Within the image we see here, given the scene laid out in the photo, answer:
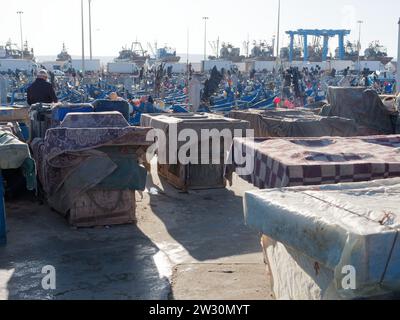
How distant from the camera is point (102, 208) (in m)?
6.64

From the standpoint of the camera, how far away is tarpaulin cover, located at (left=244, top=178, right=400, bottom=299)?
2.51m

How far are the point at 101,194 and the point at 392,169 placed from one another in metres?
3.59

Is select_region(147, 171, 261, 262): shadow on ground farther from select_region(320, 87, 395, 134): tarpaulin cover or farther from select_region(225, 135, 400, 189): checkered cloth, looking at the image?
select_region(320, 87, 395, 134): tarpaulin cover

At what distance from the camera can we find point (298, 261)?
348 cm

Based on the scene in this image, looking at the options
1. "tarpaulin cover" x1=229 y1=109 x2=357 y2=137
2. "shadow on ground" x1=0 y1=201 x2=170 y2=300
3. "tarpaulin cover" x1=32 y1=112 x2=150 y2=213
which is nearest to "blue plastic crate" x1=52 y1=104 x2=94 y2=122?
"tarpaulin cover" x1=32 y1=112 x2=150 y2=213

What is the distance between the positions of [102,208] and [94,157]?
0.67 m

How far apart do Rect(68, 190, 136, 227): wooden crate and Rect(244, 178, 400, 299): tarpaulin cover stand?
309 cm

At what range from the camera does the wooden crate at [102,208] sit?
21.6ft

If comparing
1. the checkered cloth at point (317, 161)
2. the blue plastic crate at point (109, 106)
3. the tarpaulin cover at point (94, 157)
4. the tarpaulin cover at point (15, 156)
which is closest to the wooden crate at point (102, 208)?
the tarpaulin cover at point (94, 157)

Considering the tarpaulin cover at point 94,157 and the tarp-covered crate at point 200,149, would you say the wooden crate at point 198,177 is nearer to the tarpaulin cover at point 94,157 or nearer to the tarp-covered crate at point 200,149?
the tarp-covered crate at point 200,149

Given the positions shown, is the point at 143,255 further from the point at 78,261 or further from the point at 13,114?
the point at 13,114
